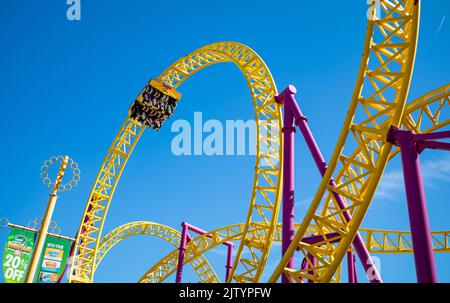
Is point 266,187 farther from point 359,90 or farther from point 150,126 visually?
point 150,126

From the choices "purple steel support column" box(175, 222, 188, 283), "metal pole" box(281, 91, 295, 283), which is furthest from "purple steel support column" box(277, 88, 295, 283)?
"purple steel support column" box(175, 222, 188, 283)

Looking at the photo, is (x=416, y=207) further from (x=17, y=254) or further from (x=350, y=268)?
(x=17, y=254)

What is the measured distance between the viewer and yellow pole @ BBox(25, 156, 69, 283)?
6.27 m

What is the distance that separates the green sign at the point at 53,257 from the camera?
31.9 ft

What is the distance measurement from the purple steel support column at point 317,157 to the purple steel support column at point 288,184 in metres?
0.32

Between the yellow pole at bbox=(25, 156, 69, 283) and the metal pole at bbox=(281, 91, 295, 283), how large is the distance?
20.5ft

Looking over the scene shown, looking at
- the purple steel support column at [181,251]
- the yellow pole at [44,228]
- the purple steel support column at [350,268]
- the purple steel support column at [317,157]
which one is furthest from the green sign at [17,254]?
the purple steel support column at [181,251]

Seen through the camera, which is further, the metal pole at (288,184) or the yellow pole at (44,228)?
the metal pole at (288,184)

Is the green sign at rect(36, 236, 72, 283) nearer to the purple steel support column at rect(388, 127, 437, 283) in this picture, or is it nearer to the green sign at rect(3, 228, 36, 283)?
the green sign at rect(3, 228, 36, 283)

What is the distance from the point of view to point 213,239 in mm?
24422

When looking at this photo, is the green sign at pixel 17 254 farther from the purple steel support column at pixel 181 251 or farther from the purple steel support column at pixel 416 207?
the purple steel support column at pixel 181 251

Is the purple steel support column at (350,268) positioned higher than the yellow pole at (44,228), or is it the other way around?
the purple steel support column at (350,268)

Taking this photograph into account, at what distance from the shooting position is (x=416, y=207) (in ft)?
28.1
